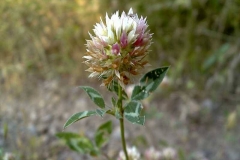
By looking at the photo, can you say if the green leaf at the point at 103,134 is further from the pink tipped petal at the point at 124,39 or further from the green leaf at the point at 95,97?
the pink tipped petal at the point at 124,39

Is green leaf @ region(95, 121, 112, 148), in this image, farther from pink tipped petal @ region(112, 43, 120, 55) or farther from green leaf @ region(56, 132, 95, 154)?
pink tipped petal @ region(112, 43, 120, 55)

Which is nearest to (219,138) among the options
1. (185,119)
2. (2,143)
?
(185,119)

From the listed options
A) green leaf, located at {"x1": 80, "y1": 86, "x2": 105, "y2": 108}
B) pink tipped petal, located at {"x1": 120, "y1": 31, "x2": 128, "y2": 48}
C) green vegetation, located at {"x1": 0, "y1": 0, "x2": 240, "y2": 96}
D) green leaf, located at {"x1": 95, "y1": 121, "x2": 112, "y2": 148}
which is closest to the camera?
pink tipped petal, located at {"x1": 120, "y1": 31, "x2": 128, "y2": 48}

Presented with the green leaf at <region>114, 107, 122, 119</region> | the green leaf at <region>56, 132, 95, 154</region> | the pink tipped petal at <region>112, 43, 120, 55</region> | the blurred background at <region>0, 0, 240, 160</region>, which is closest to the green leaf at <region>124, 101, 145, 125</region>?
the green leaf at <region>114, 107, 122, 119</region>

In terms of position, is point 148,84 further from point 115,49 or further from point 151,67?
point 151,67

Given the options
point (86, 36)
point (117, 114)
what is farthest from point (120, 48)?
point (86, 36)

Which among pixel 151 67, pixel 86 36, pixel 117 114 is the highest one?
pixel 86 36
